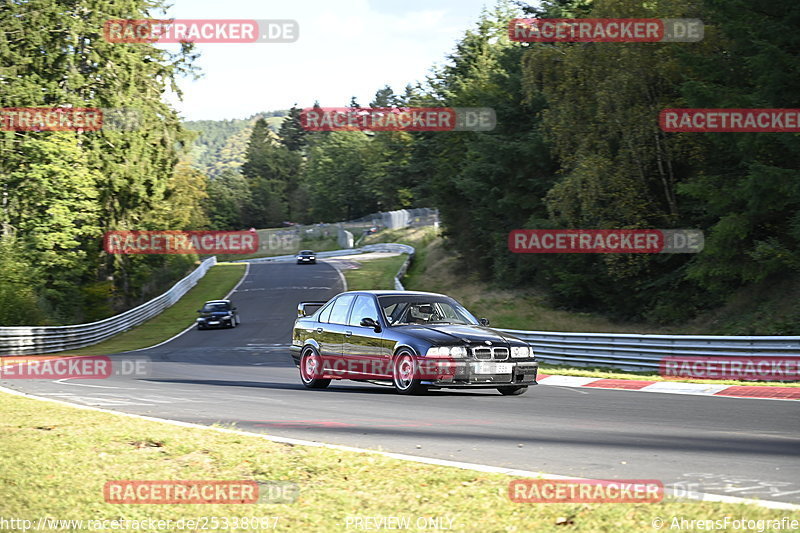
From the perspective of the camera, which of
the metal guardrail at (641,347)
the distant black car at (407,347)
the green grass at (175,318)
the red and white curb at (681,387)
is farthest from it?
the green grass at (175,318)

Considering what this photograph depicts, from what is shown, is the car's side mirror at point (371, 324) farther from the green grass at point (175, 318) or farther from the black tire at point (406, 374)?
the green grass at point (175, 318)

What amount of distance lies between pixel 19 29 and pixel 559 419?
4067 centimetres

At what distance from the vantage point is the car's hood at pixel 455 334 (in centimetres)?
1259

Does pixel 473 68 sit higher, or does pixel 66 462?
pixel 473 68

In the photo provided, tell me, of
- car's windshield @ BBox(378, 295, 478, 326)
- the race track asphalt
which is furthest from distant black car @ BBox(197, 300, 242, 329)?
car's windshield @ BBox(378, 295, 478, 326)

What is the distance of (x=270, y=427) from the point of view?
32.6ft

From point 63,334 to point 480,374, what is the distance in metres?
26.6

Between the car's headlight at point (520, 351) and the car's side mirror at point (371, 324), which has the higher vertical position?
the car's side mirror at point (371, 324)

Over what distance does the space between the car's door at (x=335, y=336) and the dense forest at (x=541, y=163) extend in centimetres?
1465

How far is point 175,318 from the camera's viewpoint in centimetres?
4956

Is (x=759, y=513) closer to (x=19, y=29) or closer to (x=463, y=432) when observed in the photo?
(x=463, y=432)

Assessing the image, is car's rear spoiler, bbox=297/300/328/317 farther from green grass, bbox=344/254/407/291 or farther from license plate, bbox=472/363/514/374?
green grass, bbox=344/254/407/291

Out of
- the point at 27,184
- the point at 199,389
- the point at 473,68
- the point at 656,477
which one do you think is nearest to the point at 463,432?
the point at 656,477

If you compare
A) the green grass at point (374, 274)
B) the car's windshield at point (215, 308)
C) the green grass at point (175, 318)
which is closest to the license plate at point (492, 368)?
the green grass at point (175, 318)
